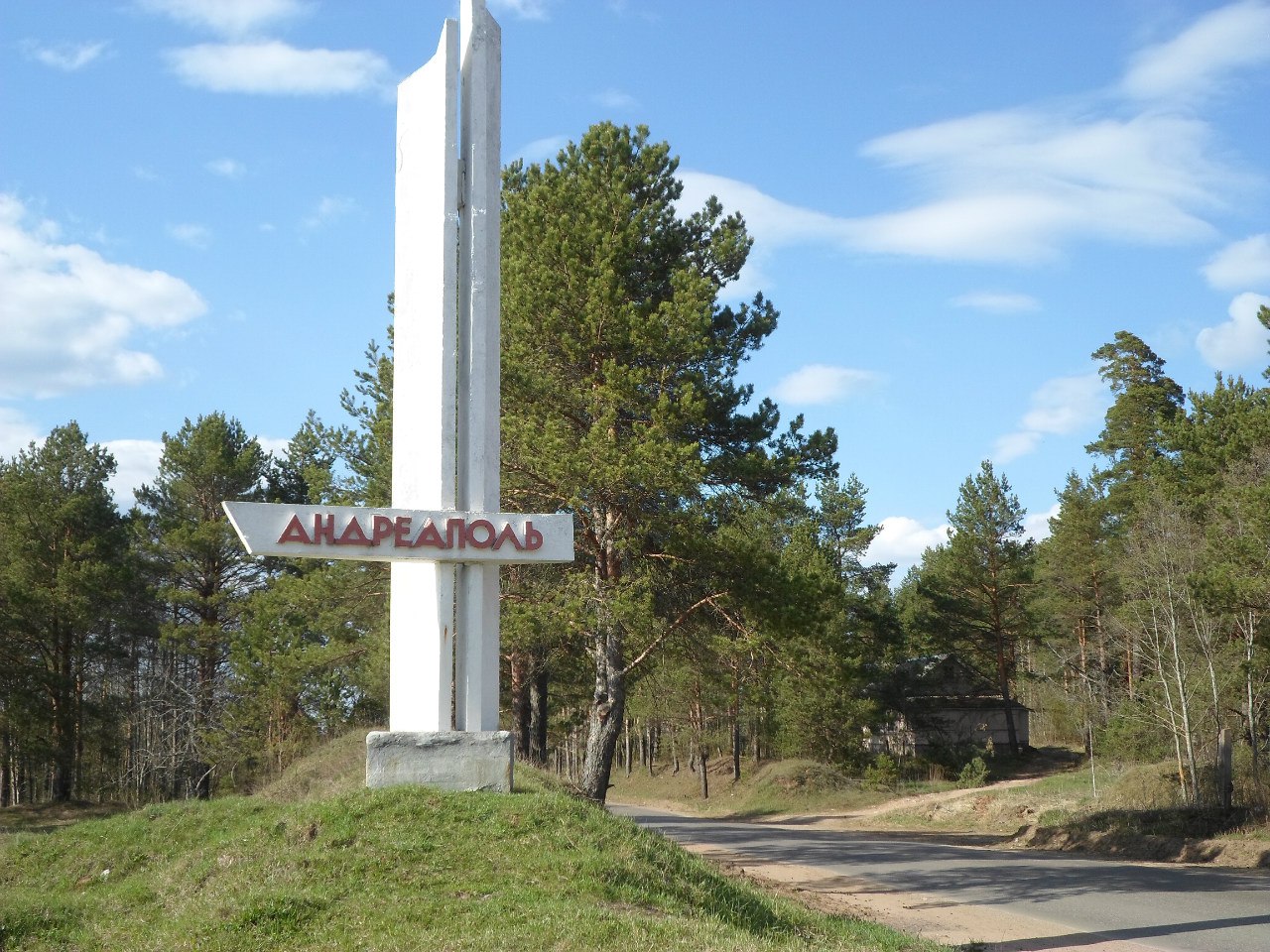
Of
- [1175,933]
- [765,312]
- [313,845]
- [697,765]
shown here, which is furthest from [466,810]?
[697,765]

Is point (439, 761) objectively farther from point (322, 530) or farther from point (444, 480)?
point (444, 480)

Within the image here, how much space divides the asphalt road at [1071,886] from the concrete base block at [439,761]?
20.8 ft

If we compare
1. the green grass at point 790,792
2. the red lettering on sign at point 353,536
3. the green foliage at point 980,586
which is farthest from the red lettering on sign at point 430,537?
the green foliage at point 980,586

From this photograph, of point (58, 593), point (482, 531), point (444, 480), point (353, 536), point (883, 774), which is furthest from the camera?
point (883, 774)

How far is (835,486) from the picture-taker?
54.0 meters

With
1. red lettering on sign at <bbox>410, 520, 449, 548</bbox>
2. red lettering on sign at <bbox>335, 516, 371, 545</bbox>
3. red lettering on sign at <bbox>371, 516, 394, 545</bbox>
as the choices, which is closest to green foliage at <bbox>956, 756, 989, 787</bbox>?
red lettering on sign at <bbox>410, 520, 449, 548</bbox>

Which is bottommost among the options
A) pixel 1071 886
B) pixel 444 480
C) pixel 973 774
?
pixel 973 774

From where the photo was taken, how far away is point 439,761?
1215 cm

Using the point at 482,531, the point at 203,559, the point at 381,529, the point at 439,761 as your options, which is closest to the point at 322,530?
the point at 381,529

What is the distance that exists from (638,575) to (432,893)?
427 inches

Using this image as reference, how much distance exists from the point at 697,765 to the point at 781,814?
17120mm

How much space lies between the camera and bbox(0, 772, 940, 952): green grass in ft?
26.7

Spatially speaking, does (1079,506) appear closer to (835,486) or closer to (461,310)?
(835,486)

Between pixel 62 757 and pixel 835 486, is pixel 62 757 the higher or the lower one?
the lower one
